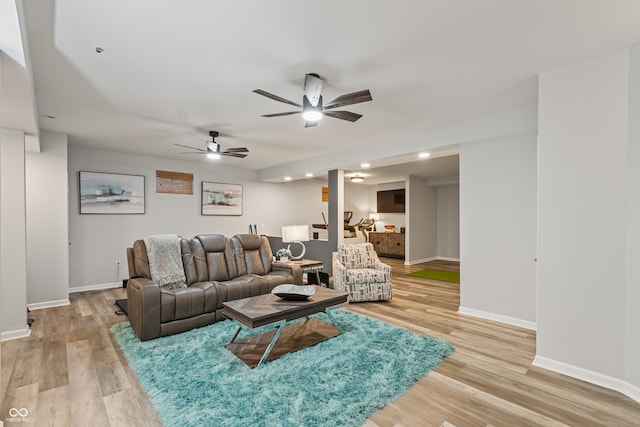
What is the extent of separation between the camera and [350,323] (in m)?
3.62

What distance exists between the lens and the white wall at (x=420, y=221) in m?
8.16

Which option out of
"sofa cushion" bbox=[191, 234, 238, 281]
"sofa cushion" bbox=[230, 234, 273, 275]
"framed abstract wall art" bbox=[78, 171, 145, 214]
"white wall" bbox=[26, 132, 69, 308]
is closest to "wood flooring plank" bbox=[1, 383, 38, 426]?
"sofa cushion" bbox=[191, 234, 238, 281]

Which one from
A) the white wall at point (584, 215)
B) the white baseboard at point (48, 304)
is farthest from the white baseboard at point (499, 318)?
the white baseboard at point (48, 304)

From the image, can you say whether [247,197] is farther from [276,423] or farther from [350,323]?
[276,423]

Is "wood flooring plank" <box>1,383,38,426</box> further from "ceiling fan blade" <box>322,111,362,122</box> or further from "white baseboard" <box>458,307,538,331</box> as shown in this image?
"white baseboard" <box>458,307,538,331</box>

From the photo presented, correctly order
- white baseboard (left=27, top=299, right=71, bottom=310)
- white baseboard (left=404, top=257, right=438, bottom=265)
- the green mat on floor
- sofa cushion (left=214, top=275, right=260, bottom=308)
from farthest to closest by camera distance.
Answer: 1. white baseboard (left=404, top=257, right=438, bottom=265)
2. the green mat on floor
3. white baseboard (left=27, top=299, right=71, bottom=310)
4. sofa cushion (left=214, top=275, right=260, bottom=308)

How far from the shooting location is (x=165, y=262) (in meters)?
3.70

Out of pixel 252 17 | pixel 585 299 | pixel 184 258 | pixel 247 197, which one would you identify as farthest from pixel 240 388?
pixel 247 197

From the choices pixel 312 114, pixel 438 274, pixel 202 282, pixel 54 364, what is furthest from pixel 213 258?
pixel 438 274

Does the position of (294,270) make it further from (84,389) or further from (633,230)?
(633,230)

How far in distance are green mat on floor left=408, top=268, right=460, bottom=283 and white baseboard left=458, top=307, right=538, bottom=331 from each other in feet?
7.00

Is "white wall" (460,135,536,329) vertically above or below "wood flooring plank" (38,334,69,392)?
above

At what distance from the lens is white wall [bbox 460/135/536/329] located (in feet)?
11.7

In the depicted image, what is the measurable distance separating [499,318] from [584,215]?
1833 mm
